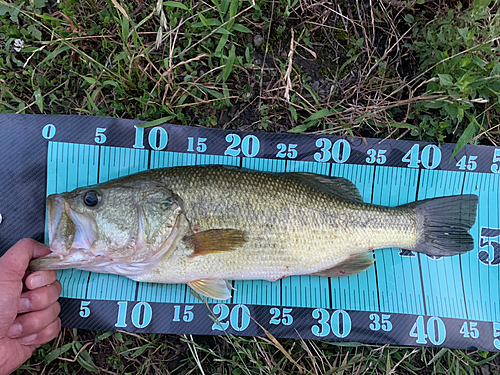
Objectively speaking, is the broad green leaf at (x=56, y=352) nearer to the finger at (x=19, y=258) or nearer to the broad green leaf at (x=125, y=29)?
the finger at (x=19, y=258)

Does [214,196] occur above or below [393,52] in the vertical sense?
below

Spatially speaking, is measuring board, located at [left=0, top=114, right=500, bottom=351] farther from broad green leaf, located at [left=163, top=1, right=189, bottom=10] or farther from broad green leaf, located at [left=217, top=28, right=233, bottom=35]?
broad green leaf, located at [left=163, top=1, right=189, bottom=10]

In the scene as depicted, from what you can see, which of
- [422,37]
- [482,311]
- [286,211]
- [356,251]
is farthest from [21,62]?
[482,311]

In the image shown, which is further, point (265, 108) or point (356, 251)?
point (265, 108)

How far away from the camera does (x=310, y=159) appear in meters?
2.82

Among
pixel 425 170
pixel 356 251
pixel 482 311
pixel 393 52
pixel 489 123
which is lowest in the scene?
pixel 482 311

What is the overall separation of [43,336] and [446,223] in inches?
132

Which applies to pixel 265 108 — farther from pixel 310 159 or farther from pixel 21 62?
pixel 21 62

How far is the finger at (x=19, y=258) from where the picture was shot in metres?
2.25

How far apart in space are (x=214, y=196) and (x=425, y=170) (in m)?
1.91

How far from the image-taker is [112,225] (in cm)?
214

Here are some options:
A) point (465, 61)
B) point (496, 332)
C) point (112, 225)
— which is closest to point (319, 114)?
point (465, 61)

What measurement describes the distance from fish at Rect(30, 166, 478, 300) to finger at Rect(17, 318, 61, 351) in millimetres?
601

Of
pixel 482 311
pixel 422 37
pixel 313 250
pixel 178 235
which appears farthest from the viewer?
pixel 422 37
